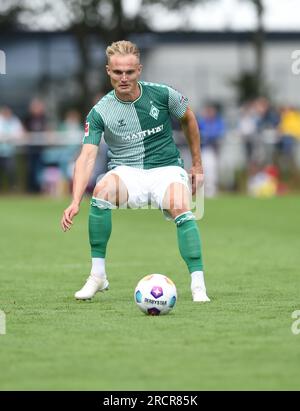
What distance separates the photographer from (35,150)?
98.5 ft

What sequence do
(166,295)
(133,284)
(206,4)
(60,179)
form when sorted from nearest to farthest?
(166,295)
(133,284)
(60,179)
(206,4)

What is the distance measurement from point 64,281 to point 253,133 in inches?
723

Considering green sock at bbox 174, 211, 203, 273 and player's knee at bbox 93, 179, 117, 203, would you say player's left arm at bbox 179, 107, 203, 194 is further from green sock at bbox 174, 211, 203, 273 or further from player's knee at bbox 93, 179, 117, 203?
player's knee at bbox 93, 179, 117, 203

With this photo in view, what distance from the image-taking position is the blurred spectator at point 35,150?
98.2 ft

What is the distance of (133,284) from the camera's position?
1166 cm

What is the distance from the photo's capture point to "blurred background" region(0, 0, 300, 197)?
2986 cm

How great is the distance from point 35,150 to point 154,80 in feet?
25.8

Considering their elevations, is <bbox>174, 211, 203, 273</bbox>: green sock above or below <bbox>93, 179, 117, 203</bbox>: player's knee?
below

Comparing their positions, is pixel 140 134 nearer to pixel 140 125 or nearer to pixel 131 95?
pixel 140 125

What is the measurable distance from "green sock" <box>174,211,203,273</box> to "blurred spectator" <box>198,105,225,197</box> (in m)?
18.5

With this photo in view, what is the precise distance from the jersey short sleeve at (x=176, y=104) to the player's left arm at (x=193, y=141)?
2.3 inches

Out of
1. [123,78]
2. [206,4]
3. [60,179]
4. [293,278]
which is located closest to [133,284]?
[293,278]

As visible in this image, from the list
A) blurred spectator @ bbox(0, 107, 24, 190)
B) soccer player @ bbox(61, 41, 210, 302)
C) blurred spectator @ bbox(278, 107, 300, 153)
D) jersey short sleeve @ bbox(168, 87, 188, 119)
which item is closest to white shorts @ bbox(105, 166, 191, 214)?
soccer player @ bbox(61, 41, 210, 302)

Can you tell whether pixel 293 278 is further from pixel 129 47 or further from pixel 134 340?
pixel 134 340
